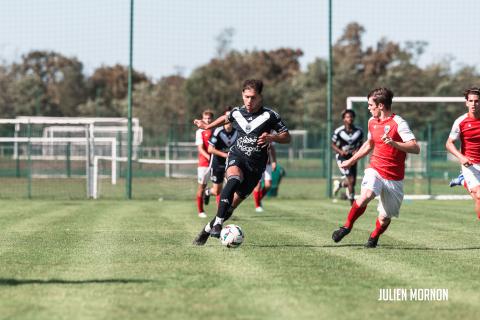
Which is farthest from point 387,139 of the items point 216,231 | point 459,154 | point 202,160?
point 202,160

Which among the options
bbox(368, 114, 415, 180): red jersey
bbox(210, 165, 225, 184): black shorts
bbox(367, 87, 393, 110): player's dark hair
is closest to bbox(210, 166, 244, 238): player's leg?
bbox(368, 114, 415, 180): red jersey

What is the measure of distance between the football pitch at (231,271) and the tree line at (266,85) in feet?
139

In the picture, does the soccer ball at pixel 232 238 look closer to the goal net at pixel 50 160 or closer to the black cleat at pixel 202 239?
the black cleat at pixel 202 239

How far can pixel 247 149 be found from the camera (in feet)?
36.1

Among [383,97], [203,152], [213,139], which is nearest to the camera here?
[383,97]

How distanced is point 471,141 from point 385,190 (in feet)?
5.13

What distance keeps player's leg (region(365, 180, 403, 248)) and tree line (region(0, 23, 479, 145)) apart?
143ft

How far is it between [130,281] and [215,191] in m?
8.76

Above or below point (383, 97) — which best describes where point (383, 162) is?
below

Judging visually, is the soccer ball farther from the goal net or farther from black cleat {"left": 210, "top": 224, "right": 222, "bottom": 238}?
the goal net

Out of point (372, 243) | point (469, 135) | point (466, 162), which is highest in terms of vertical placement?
point (469, 135)

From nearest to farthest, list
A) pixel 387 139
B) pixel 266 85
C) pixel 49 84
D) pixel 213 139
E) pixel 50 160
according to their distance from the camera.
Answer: pixel 387 139 → pixel 213 139 → pixel 50 160 → pixel 266 85 → pixel 49 84

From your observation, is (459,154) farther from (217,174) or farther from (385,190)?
(217,174)

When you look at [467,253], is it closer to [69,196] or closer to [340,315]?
[340,315]
